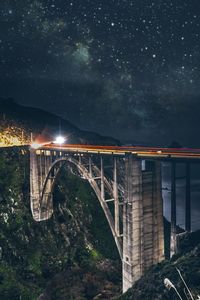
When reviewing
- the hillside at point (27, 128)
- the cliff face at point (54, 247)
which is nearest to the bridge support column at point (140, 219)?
→ the cliff face at point (54, 247)

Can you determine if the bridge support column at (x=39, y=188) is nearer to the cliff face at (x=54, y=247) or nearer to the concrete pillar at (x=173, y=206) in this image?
the cliff face at (x=54, y=247)

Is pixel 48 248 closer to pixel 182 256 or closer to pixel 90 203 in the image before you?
pixel 90 203

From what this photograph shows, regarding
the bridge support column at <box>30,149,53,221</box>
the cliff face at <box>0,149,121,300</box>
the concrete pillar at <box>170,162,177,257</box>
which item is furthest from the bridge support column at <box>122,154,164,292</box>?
the bridge support column at <box>30,149,53,221</box>

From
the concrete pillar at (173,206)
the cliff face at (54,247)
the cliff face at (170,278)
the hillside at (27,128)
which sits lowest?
the cliff face at (54,247)

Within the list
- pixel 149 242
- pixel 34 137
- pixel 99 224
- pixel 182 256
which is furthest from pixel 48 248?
pixel 34 137

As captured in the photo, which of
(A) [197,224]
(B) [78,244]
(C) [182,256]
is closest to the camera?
(C) [182,256]

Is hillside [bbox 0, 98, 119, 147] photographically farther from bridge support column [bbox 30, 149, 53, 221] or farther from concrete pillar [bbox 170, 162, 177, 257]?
concrete pillar [bbox 170, 162, 177, 257]
